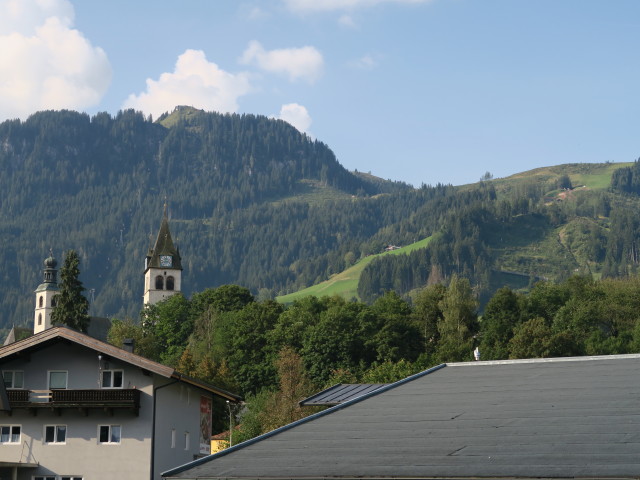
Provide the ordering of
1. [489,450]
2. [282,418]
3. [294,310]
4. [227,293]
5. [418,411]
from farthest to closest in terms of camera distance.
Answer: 1. [227,293]
2. [294,310]
3. [282,418]
4. [418,411]
5. [489,450]

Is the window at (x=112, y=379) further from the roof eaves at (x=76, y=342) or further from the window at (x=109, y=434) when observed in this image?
the window at (x=109, y=434)

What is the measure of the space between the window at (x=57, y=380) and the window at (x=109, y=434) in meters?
2.82

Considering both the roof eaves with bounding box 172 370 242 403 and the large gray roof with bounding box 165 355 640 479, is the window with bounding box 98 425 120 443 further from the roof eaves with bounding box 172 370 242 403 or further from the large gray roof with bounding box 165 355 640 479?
the large gray roof with bounding box 165 355 640 479

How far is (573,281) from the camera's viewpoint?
136875 mm

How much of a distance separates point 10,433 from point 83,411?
3.92 meters

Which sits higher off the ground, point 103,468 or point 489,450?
point 489,450

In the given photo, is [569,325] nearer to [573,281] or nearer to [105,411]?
[573,281]

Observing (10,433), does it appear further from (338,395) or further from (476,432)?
(476,432)

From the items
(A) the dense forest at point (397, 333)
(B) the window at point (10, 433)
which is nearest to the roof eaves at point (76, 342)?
(B) the window at point (10, 433)

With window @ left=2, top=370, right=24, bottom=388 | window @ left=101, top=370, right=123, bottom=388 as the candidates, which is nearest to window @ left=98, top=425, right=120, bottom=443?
window @ left=101, top=370, right=123, bottom=388

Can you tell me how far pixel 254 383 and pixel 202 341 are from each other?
1809 centimetres

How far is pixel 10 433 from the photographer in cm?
5247

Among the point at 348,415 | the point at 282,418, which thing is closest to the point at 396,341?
the point at 282,418

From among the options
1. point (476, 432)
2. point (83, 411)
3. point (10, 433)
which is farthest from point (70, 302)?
point (476, 432)
